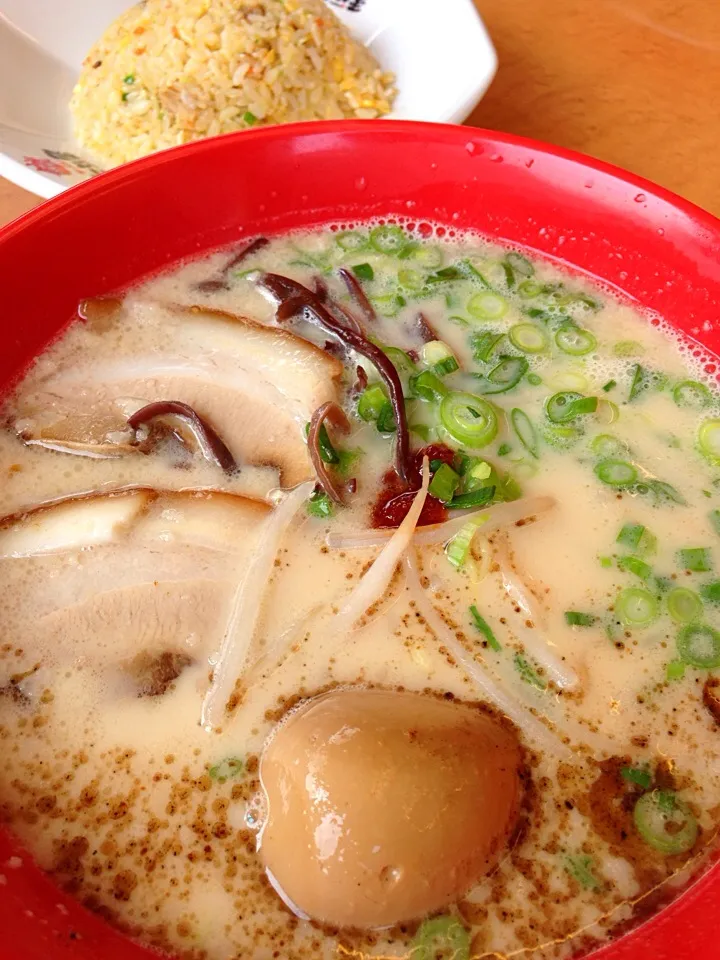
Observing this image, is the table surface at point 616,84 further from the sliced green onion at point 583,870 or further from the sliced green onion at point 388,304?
the sliced green onion at point 583,870

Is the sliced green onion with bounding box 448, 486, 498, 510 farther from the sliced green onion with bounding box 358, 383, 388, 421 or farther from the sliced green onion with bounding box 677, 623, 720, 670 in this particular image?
the sliced green onion with bounding box 677, 623, 720, 670

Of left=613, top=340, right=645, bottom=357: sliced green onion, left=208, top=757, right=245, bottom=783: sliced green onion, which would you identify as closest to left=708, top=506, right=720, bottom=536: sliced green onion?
left=613, top=340, right=645, bottom=357: sliced green onion

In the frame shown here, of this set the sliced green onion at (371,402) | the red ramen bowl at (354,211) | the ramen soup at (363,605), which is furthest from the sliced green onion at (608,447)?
the sliced green onion at (371,402)

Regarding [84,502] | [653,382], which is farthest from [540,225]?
[84,502]

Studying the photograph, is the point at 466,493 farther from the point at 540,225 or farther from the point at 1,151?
the point at 1,151

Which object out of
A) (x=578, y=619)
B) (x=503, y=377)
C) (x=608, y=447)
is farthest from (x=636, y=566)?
(x=503, y=377)

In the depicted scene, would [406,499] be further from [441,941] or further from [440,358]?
[441,941]

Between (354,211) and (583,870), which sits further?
(354,211)
